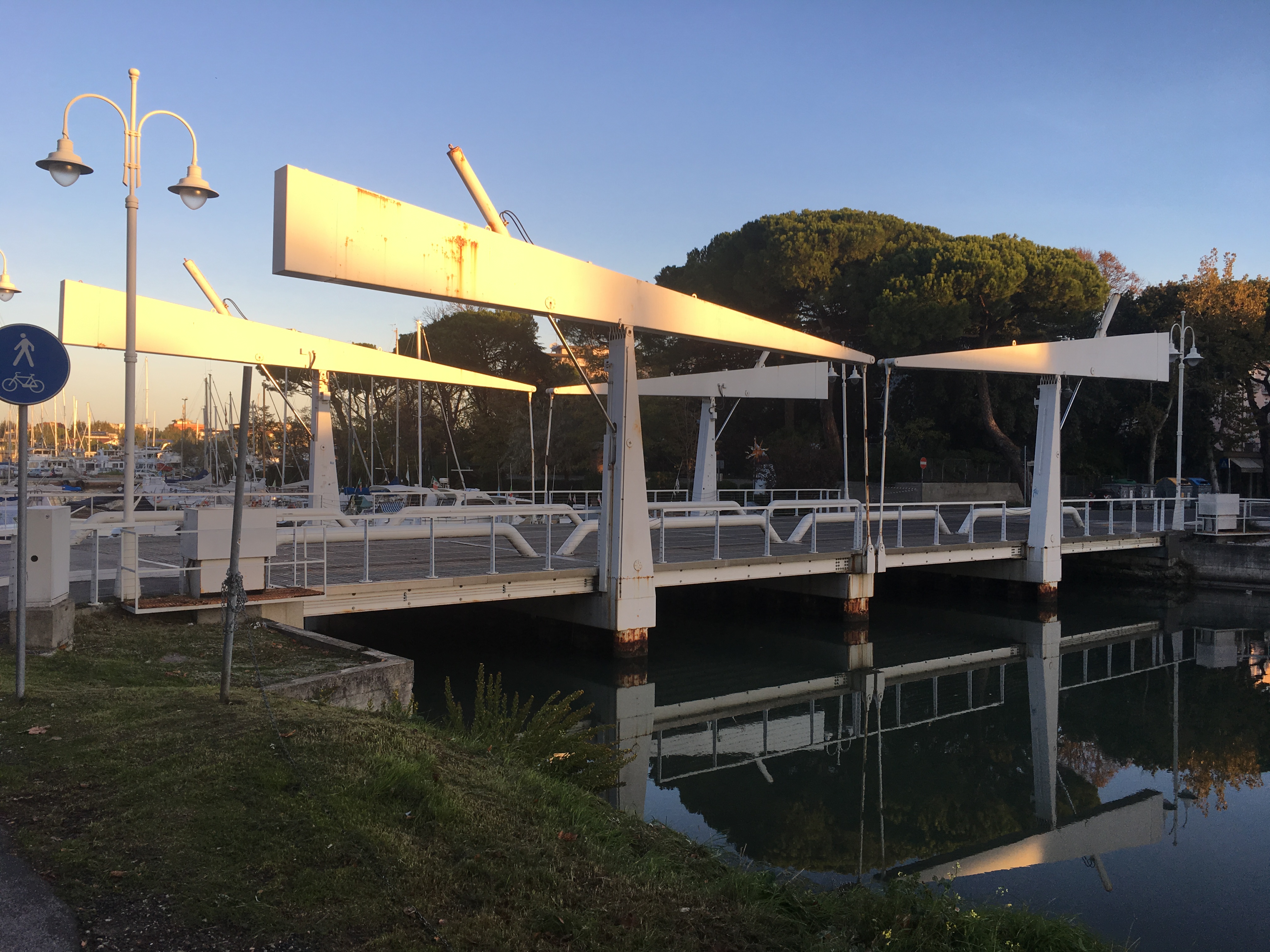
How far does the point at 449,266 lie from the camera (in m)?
11.5

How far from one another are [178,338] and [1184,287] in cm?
4158

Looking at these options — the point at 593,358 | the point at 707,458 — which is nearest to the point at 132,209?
the point at 707,458

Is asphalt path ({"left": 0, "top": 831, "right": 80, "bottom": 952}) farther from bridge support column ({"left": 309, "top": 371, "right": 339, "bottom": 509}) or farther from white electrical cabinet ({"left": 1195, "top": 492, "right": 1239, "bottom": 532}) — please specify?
white electrical cabinet ({"left": 1195, "top": 492, "right": 1239, "bottom": 532})

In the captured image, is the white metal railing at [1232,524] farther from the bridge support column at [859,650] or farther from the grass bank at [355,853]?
the grass bank at [355,853]

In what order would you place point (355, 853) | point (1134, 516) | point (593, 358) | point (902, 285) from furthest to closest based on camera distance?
point (593, 358) → point (902, 285) → point (1134, 516) → point (355, 853)

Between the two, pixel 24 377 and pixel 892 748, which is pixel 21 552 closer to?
pixel 24 377

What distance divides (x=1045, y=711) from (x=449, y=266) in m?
10.9

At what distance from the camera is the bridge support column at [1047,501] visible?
20.8m

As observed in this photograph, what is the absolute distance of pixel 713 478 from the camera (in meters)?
25.4

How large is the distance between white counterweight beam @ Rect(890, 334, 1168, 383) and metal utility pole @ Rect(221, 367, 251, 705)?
16561 millimetres

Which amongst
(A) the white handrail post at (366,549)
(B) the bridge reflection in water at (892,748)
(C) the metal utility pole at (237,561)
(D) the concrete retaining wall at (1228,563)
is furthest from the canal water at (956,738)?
(C) the metal utility pole at (237,561)

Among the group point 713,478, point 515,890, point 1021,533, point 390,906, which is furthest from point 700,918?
point 1021,533

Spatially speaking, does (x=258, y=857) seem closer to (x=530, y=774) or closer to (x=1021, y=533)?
(x=530, y=774)

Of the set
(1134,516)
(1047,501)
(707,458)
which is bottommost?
(1134,516)
